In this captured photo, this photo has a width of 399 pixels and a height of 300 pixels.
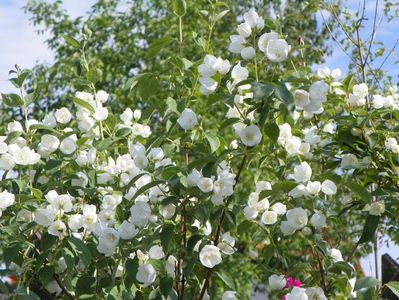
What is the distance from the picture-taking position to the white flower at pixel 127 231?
233 cm

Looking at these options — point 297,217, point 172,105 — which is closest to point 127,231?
point 172,105

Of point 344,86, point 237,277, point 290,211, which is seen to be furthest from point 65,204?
point 237,277

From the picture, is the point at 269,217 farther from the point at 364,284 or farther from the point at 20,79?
the point at 20,79

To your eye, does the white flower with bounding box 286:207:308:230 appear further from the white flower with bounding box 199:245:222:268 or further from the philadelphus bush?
the white flower with bounding box 199:245:222:268

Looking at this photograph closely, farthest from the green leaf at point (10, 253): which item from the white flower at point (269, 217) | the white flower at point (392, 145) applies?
the white flower at point (392, 145)

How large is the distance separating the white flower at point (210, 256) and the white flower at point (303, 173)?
12.3 inches

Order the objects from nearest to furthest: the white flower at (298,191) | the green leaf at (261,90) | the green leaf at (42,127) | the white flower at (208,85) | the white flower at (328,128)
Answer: the green leaf at (261,90), the white flower at (208,85), the white flower at (298,191), the green leaf at (42,127), the white flower at (328,128)

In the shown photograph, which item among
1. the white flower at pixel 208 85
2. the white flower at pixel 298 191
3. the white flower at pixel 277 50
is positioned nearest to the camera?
the white flower at pixel 277 50

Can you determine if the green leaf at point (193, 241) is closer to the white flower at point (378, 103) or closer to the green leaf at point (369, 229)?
the green leaf at point (369, 229)

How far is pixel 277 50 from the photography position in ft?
7.05

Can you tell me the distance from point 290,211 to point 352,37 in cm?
226

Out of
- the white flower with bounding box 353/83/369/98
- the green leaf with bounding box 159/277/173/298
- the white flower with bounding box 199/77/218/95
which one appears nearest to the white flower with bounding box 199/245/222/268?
the green leaf with bounding box 159/277/173/298

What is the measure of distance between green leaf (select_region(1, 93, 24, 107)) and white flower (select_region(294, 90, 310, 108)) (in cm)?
104

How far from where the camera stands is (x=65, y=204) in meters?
2.46
